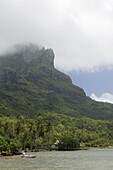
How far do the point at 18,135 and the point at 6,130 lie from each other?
794 centimetres

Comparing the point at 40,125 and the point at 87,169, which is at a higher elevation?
the point at 40,125

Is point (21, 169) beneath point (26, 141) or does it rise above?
beneath

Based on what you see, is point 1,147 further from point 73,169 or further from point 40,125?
point 73,169

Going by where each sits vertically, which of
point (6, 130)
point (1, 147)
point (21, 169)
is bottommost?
point (21, 169)

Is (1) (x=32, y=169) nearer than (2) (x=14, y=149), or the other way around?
(1) (x=32, y=169)

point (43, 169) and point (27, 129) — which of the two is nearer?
point (43, 169)

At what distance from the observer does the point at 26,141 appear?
19412cm

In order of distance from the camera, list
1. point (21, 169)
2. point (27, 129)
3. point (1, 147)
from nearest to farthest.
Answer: point (21, 169)
point (1, 147)
point (27, 129)

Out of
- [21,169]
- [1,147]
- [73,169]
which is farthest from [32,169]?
[1,147]

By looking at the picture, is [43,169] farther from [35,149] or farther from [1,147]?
[35,149]

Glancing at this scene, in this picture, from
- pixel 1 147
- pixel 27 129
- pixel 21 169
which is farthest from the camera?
pixel 27 129

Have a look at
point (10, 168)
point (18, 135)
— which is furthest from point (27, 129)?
point (10, 168)

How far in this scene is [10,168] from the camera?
276 ft

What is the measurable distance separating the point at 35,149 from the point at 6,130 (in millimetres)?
19113
